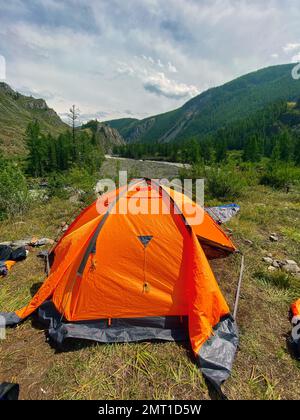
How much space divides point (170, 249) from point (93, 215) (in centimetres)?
181

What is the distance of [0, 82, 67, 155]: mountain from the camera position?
73.9 m

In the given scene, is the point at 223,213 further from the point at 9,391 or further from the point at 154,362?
the point at 9,391

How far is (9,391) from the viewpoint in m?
2.57

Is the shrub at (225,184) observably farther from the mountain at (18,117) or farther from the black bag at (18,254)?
the mountain at (18,117)

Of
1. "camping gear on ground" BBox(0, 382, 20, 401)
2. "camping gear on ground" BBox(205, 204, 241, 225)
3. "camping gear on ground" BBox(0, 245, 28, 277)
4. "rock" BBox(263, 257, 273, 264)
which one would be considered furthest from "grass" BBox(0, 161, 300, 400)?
"camping gear on ground" BBox(205, 204, 241, 225)

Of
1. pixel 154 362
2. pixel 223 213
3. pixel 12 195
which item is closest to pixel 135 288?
pixel 154 362

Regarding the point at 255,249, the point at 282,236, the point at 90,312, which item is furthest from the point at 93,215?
the point at 282,236

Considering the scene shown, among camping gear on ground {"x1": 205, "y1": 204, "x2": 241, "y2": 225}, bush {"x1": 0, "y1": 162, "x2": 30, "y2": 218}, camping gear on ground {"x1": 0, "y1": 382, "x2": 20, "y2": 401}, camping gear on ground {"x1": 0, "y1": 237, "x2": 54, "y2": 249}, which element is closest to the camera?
camping gear on ground {"x1": 0, "y1": 382, "x2": 20, "y2": 401}

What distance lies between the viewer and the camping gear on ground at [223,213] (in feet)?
26.9

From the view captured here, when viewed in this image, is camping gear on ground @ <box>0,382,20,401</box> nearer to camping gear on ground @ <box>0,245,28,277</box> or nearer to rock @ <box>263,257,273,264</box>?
camping gear on ground @ <box>0,245,28,277</box>

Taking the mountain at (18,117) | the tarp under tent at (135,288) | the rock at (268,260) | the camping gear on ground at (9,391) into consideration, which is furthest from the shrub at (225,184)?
the mountain at (18,117)

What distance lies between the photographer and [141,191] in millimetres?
4805

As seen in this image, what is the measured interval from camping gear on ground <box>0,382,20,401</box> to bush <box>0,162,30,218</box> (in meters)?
7.26

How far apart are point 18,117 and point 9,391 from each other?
150 meters
